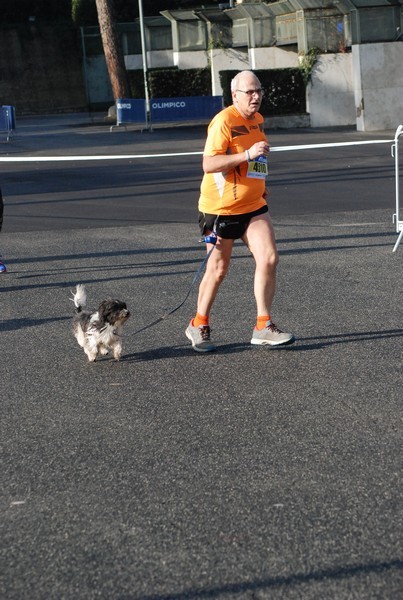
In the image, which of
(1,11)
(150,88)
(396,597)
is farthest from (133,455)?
(1,11)

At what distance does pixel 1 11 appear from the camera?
67.1m

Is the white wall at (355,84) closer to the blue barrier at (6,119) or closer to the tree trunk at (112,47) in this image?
the tree trunk at (112,47)

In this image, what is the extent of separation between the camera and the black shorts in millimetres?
8453

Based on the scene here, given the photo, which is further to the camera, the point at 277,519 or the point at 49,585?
the point at 277,519

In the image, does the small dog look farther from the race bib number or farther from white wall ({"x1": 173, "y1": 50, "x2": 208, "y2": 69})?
white wall ({"x1": 173, "y1": 50, "x2": 208, "y2": 69})

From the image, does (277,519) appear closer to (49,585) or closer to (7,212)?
(49,585)

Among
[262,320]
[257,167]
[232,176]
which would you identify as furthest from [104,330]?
[257,167]

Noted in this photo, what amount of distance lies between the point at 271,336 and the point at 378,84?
28.8 meters

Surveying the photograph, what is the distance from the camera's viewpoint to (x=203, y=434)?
650 cm

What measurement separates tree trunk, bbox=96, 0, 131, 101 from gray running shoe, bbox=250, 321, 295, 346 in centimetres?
3875

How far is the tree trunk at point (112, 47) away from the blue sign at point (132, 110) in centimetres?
538

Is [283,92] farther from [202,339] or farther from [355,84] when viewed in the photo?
[202,339]

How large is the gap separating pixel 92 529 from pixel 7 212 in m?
15.0

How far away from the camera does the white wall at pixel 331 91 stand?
38.5 metres
